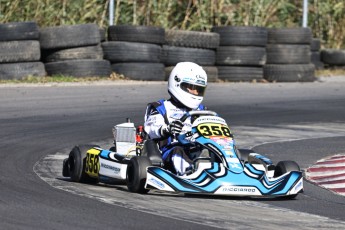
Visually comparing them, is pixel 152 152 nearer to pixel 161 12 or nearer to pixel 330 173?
pixel 330 173

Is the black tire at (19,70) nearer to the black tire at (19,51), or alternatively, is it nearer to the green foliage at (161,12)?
the black tire at (19,51)

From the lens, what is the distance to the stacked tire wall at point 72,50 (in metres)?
16.8

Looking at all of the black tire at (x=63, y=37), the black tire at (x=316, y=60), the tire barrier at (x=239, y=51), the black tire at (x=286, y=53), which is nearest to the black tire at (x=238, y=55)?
the tire barrier at (x=239, y=51)

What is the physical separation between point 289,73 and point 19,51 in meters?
5.65

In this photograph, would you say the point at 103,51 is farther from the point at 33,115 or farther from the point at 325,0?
the point at 325,0

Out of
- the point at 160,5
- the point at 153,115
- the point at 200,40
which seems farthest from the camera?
the point at 160,5

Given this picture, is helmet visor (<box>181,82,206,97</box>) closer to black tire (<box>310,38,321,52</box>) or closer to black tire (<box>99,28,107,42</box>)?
black tire (<box>99,28,107,42</box>)

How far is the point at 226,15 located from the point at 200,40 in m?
2.46

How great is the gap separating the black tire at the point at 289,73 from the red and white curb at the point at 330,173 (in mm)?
9006

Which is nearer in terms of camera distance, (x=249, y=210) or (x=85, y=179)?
(x=249, y=210)

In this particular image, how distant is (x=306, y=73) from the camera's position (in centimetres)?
1997

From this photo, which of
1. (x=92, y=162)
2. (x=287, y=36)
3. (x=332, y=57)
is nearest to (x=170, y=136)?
(x=92, y=162)

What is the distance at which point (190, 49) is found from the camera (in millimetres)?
18141

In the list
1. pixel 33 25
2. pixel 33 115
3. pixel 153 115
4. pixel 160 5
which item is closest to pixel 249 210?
pixel 153 115
